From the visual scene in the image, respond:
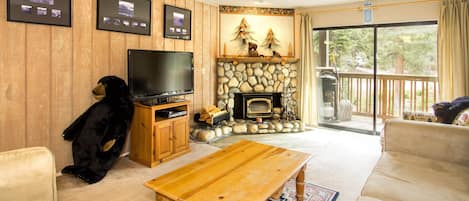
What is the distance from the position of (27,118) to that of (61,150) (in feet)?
1.57

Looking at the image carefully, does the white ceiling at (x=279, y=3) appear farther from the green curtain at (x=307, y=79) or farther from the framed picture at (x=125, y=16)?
the framed picture at (x=125, y=16)

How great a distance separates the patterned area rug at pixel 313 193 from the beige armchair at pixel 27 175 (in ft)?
5.92

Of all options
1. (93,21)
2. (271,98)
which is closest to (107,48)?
(93,21)

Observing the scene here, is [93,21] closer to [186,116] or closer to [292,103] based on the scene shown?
[186,116]

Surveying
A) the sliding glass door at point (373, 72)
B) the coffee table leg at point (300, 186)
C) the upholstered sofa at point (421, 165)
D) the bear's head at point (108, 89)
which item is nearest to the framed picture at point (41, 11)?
the bear's head at point (108, 89)

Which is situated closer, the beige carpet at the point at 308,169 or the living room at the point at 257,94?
the living room at the point at 257,94

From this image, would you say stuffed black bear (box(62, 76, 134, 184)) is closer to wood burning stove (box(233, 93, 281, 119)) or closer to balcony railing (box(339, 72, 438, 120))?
wood burning stove (box(233, 93, 281, 119))

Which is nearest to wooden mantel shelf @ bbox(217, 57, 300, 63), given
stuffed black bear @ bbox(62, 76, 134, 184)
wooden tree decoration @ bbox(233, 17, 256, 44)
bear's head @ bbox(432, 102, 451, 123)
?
wooden tree decoration @ bbox(233, 17, 256, 44)

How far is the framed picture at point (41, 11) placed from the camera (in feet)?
8.38

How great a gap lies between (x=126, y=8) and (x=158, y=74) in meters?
0.87

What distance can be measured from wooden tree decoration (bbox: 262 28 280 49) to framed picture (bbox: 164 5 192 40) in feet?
4.87

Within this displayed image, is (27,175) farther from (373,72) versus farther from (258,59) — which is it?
(373,72)

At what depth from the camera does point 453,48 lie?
12.8ft

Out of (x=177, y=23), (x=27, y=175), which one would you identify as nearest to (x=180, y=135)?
(x=177, y=23)
